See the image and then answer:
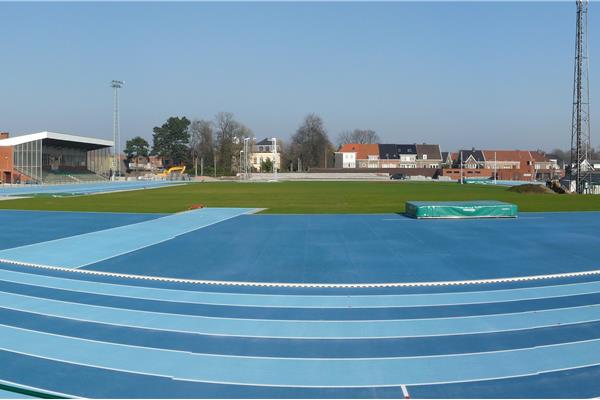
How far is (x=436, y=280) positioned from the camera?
12734 millimetres

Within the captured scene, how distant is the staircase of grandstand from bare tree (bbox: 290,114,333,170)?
55425 mm

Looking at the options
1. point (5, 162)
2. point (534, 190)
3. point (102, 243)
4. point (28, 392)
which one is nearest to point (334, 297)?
point (28, 392)

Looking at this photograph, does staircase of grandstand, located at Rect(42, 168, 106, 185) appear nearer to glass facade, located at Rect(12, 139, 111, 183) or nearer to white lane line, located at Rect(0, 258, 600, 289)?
glass facade, located at Rect(12, 139, 111, 183)

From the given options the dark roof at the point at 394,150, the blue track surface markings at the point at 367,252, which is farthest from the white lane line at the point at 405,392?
the dark roof at the point at 394,150

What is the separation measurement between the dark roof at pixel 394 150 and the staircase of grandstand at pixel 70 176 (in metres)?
66.1

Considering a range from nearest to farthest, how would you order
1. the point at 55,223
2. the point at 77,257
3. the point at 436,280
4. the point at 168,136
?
the point at 436,280
the point at 77,257
the point at 55,223
the point at 168,136

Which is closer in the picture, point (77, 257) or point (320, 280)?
point (320, 280)

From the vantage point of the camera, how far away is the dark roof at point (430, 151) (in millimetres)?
129375

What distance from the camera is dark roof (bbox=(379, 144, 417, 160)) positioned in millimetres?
127750

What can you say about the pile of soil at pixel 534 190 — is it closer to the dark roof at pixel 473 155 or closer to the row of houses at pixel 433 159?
the row of houses at pixel 433 159

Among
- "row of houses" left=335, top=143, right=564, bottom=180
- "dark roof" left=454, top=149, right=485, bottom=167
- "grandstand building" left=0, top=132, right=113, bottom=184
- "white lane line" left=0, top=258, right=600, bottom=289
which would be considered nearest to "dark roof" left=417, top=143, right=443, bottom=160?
"row of houses" left=335, top=143, right=564, bottom=180

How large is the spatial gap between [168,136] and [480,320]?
117 meters

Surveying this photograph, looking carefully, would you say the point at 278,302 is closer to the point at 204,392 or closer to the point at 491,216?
the point at 204,392

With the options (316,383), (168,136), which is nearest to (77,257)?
(316,383)
